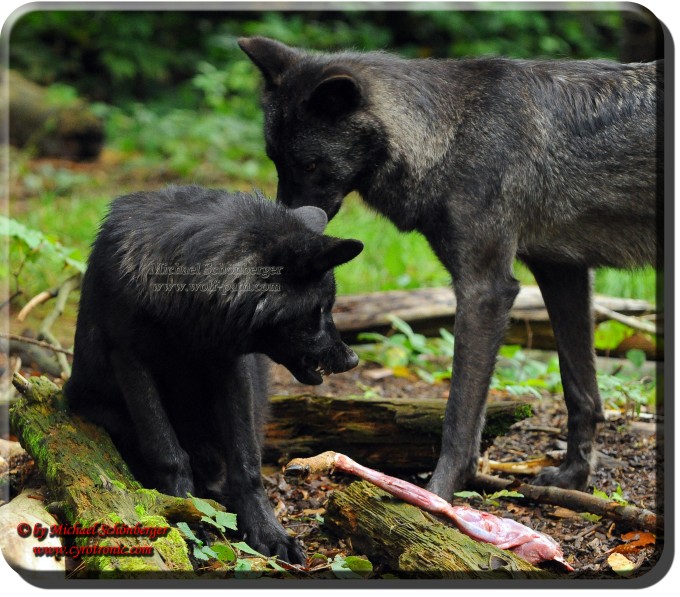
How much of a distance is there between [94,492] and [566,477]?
281cm

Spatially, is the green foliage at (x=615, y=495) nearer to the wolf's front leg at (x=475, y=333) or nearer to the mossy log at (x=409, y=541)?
the wolf's front leg at (x=475, y=333)

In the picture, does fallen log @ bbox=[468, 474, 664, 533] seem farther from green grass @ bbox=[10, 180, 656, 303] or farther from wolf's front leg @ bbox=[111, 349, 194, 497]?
green grass @ bbox=[10, 180, 656, 303]

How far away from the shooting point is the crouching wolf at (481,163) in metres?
4.89

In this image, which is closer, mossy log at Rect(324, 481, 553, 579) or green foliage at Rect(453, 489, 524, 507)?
mossy log at Rect(324, 481, 553, 579)

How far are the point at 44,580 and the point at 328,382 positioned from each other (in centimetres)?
348

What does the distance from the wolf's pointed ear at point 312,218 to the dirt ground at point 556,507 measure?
155cm

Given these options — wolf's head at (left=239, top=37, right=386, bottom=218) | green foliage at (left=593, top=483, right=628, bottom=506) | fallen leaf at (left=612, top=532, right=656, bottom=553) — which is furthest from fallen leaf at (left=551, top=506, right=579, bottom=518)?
wolf's head at (left=239, top=37, right=386, bottom=218)

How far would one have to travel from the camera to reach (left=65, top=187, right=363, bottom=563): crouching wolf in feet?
13.1

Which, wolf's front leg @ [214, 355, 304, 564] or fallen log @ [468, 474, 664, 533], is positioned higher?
wolf's front leg @ [214, 355, 304, 564]

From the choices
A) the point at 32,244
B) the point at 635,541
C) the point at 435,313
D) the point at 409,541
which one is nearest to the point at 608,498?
the point at 635,541

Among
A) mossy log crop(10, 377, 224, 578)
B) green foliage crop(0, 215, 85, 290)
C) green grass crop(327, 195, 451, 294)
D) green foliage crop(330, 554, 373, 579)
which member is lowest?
green foliage crop(330, 554, 373, 579)

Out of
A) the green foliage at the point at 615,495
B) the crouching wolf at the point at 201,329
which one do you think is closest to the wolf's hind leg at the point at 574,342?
the green foliage at the point at 615,495

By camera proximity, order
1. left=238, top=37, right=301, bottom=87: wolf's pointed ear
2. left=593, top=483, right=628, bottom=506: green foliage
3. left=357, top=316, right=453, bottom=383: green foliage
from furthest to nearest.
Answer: left=357, top=316, right=453, bottom=383: green foliage < left=238, top=37, right=301, bottom=87: wolf's pointed ear < left=593, top=483, right=628, bottom=506: green foliage

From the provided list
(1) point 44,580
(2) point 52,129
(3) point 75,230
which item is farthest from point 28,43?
(1) point 44,580
